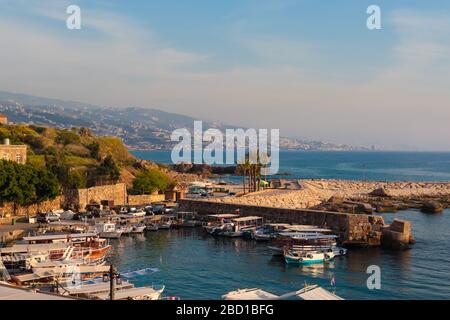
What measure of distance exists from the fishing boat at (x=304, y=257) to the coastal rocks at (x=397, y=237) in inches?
228

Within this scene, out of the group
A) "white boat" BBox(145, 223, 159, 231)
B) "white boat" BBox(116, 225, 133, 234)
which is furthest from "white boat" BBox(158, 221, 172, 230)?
"white boat" BBox(116, 225, 133, 234)

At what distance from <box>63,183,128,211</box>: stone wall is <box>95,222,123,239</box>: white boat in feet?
26.8

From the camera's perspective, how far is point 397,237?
1270 inches

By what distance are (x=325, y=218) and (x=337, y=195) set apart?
23.6 meters

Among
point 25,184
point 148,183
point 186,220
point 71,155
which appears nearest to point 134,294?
point 25,184

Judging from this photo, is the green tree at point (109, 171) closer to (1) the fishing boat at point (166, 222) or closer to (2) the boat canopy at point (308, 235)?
(1) the fishing boat at point (166, 222)

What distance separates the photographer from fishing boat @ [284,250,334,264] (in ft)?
92.5

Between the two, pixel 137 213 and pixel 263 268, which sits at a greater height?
pixel 137 213

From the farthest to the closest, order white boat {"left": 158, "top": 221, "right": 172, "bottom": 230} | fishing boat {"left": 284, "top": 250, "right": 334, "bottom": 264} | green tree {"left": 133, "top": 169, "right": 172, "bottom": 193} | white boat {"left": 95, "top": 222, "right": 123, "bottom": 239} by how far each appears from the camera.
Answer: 1. green tree {"left": 133, "top": 169, "right": 172, "bottom": 193}
2. white boat {"left": 158, "top": 221, "right": 172, "bottom": 230}
3. white boat {"left": 95, "top": 222, "right": 123, "bottom": 239}
4. fishing boat {"left": 284, "top": 250, "right": 334, "bottom": 264}

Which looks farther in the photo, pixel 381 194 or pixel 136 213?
pixel 381 194

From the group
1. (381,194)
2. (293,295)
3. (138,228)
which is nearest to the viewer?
(293,295)

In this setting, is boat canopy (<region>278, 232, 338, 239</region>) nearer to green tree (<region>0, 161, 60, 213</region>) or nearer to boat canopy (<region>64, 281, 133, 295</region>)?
boat canopy (<region>64, 281, 133, 295</region>)

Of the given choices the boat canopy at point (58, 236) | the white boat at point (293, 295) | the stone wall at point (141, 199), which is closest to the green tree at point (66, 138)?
the stone wall at point (141, 199)

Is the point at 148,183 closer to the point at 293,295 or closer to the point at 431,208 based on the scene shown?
the point at 431,208
